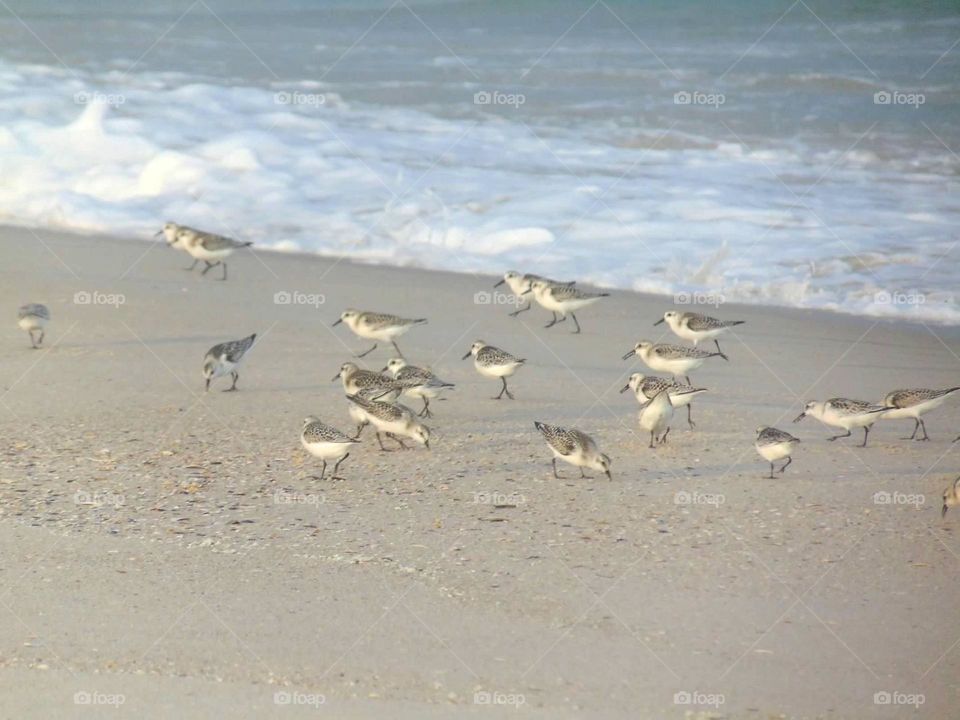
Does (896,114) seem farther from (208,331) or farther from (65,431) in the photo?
(65,431)

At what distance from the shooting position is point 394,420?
7.28 m

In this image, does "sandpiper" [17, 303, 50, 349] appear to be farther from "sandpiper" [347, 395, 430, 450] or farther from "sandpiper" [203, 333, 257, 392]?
"sandpiper" [347, 395, 430, 450]

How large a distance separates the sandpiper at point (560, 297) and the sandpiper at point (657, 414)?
8.64 ft

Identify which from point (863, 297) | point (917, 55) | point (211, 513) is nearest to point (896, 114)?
point (917, 55)

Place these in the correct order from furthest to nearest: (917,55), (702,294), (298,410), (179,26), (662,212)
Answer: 1. (179,26)
2. (917,55)
3. (662,212)
4. (702,294)
5. (298,410)

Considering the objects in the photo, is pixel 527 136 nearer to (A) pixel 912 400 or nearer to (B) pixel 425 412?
(B) pixel 425 412

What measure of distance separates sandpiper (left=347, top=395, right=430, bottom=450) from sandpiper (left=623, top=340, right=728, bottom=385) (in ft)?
6.25

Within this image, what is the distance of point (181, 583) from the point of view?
553 cm

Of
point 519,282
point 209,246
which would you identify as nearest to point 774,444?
point 519,282

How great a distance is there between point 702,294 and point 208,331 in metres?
4.12

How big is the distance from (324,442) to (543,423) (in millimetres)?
1448

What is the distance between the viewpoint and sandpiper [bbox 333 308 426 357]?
30.5 feet

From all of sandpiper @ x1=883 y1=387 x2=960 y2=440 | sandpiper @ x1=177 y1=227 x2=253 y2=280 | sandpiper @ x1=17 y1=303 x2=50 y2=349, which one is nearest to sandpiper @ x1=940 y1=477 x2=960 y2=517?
sandpiper @ x1=883 y1=387 x2=960 y2=440

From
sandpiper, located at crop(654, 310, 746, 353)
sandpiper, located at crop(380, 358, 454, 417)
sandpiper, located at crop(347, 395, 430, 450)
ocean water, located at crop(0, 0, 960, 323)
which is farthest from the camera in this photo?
ocean water, located at crop(0, 0, 960, 323)
